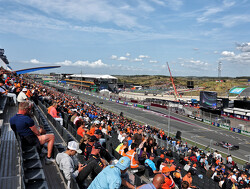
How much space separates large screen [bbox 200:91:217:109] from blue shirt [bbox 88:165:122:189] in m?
45.4

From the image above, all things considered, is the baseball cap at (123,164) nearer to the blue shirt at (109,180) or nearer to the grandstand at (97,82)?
the blue shirt at (109,180)

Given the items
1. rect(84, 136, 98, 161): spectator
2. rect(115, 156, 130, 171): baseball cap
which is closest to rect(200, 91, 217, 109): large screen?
rect(84, 136, 98, 161): spectator

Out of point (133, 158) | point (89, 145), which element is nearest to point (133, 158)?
point (133, 158)

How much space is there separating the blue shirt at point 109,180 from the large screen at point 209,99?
4538 cm

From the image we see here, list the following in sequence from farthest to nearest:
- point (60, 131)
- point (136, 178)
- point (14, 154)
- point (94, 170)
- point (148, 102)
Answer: point (148, 102) → point (60, 131) → point (14, 154) → point (136, 178) → point (94, 170)

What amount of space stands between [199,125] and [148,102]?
89.4 feet

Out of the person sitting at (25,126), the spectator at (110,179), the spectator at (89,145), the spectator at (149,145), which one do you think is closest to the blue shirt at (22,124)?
the person sitting at (25,126)

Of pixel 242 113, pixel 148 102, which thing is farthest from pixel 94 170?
pixel 148 102

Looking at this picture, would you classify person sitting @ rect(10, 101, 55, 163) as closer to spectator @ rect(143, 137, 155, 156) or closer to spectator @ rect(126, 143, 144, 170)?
spectator @ rect(126, 143, 144, 170)

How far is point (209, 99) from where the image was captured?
4591 centimetres

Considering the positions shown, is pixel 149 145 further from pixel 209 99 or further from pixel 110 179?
pixel 209 99

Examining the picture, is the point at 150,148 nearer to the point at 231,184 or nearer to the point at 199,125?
the point at 231,184

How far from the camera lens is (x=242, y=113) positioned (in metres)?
46.2

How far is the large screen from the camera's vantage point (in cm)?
4528
